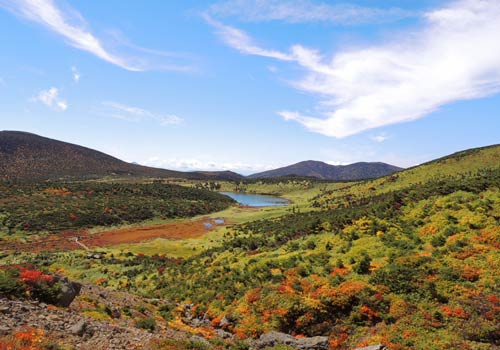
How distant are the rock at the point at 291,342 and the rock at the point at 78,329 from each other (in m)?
8.55

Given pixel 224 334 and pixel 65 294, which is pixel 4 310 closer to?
pixel 65 294

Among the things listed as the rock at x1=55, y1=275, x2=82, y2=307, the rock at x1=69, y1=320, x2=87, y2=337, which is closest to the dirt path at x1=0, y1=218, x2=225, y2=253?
the rock at x1=55, y1=275, x2=82, y2=307

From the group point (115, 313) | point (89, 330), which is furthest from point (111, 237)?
point (89, 330)

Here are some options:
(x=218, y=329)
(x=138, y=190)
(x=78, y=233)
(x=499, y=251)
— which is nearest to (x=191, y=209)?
(x=138, y=190)

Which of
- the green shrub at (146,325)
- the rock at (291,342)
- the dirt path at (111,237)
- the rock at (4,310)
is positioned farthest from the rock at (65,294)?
the dirt path at (111,237)

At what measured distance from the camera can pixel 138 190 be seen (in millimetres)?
132875

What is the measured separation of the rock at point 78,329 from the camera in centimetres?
1215

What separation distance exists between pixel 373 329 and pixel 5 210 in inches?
→ 3747

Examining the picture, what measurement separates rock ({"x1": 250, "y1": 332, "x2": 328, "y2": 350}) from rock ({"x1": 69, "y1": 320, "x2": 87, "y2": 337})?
8548 millimetres

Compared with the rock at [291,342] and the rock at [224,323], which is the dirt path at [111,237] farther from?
the rock at [291,342]

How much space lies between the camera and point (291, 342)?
50.2 ft

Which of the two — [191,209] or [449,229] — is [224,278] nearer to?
[449,229]

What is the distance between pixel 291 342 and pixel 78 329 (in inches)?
411

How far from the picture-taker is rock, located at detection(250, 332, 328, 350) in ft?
49.0
